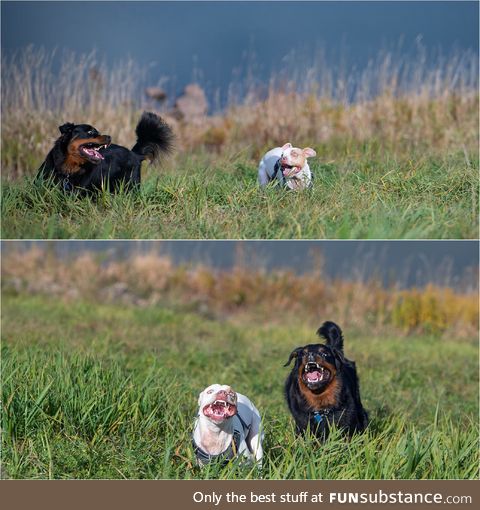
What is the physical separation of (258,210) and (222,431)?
6.93 feet

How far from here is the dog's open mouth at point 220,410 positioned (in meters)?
4.33

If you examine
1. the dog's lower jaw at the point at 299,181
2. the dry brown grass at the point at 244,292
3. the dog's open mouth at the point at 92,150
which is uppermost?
the dog's open mouth at the point at 92,150

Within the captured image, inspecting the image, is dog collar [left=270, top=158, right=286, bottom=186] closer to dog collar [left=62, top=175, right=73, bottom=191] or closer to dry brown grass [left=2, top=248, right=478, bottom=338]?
dog collar [left=62, top=175, right=73, bottom=191]

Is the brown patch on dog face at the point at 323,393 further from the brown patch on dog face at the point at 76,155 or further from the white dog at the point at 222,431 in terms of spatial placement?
the brown patch on dog face at the point at 76,155

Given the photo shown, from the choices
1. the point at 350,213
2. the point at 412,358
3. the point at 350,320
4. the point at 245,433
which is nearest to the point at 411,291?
the point at 350,320

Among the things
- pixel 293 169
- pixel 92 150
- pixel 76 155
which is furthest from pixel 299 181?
pixel 76 155

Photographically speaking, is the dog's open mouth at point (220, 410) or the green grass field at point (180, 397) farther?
the green grass field at point (180, 397)

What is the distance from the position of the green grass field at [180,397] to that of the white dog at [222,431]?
0.09 meters

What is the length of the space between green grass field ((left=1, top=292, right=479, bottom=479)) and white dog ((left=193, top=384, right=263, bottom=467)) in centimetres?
9

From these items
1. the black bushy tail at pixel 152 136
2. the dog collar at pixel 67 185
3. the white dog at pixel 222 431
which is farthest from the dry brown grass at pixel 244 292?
the white dog at pixel 222 431

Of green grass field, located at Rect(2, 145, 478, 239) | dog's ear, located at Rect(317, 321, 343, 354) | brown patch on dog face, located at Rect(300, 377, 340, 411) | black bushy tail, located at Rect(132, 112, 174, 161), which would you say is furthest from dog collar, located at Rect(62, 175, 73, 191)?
brown patch on dog face, located at Rect(300, 377, 340, 411)

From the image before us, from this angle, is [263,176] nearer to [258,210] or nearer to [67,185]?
[258,210]

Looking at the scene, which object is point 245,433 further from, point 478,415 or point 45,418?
point 478,415

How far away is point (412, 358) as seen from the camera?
8.74 metres
